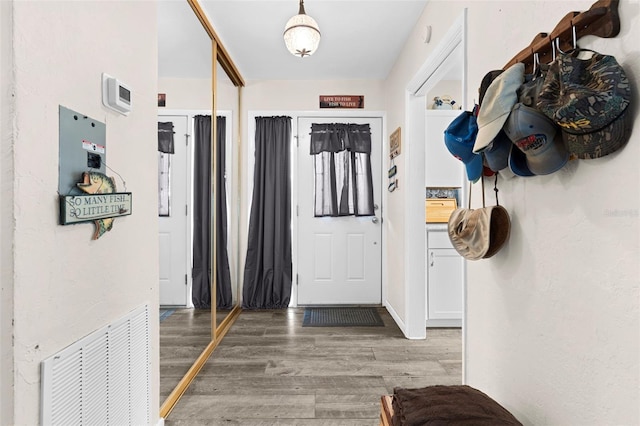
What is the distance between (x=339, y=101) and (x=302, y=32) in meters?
1.76

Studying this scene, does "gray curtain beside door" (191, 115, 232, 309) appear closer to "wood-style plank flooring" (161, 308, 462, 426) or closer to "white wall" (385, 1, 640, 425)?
"wood-style plank flooring" (161, 308, 462, 426)

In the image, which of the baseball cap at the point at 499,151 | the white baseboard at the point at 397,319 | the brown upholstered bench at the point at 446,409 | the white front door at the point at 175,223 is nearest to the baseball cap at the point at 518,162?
the baseball cap at the point at 499,151

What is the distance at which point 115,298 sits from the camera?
1.27 metres

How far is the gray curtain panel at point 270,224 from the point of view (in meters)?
3.70

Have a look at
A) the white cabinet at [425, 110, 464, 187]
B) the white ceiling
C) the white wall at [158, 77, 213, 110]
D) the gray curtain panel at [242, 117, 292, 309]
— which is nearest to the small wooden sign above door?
the white ceiling

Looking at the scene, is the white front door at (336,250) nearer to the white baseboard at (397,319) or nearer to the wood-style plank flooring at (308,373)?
the white baseboard at (397,319)

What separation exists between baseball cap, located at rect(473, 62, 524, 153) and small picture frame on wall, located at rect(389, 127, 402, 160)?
197 centimetres

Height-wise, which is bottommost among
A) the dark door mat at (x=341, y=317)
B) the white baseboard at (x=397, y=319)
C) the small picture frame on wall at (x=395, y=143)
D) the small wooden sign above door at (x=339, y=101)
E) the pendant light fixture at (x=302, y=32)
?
the dark door mat at (x=341, y=317)

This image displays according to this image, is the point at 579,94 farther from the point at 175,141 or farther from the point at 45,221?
the point at 175,141

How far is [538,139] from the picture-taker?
0.98 metres

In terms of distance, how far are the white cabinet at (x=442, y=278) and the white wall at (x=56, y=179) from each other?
7.82ft

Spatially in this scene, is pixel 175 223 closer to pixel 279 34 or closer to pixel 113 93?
pixel 113 93

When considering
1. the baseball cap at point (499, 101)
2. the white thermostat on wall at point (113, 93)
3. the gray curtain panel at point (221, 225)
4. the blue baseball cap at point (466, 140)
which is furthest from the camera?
the gray curtain panel at point (221, 225)

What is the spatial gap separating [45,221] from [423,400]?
4.45 feet
